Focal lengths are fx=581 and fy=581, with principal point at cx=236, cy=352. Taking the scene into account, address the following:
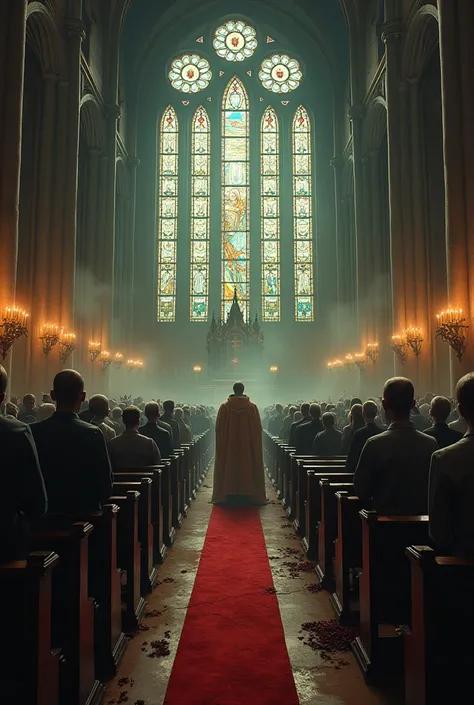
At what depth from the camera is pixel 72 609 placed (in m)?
2.70

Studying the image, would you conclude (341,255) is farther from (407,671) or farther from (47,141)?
(407,671)

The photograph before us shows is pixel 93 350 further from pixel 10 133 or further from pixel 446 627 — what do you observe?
pixel 446 627

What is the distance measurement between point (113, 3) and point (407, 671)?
24002 millimetres

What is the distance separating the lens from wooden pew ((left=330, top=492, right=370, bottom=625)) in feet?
12.8

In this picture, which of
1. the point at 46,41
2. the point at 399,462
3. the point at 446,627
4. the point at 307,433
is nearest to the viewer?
the point at 446,627

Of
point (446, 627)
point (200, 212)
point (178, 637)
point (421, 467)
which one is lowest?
point (178, 637)

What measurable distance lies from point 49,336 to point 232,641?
1187 centimetres

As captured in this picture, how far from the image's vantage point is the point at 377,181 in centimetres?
2052

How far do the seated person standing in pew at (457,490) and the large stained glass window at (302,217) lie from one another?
25.5 meters

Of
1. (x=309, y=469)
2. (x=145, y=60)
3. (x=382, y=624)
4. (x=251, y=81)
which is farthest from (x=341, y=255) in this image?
(x=382, y=624)

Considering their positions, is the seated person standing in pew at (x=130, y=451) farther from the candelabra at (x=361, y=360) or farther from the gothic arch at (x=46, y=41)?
the candelabra at (x=361, y=360)

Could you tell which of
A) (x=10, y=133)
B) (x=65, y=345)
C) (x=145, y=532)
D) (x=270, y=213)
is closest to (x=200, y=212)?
(x=270, y=213)

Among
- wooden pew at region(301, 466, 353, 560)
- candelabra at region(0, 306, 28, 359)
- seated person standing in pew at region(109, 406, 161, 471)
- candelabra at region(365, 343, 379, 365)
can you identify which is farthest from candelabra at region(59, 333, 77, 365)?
wooden pew at region(301, 466, 353, 560)

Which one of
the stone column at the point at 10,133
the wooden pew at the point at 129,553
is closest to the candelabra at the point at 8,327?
the stone column at the point at 10,133
